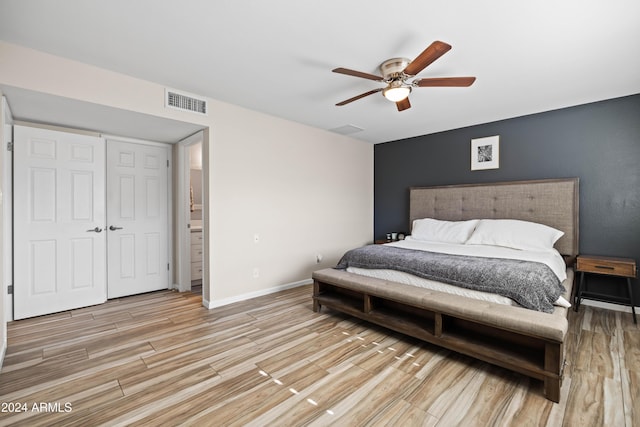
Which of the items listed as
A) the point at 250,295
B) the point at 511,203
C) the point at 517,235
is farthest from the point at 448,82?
the point at 250,295

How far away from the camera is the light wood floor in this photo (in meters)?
1.65

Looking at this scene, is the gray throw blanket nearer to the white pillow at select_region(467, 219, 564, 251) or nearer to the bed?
the bed

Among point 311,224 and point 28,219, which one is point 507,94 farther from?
Result: point 28,219

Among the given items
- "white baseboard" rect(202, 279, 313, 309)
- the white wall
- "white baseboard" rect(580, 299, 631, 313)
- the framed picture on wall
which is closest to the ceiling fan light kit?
the white wall

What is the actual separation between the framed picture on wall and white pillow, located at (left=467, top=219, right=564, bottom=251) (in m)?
0.95

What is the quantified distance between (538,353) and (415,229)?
8.35ft

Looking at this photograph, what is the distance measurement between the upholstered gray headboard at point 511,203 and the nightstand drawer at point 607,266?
371mm

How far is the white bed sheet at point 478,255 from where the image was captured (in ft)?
7.40

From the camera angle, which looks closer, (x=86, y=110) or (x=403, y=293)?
(x=403, y=293)

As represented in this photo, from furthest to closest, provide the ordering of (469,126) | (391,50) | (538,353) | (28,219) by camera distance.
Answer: (469,126)
(28,219)
(391,50)
(538,353)

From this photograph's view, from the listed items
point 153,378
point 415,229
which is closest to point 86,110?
point 153,378

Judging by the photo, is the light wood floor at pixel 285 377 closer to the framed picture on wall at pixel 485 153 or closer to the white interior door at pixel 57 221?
the white interior door at pixel 57 221

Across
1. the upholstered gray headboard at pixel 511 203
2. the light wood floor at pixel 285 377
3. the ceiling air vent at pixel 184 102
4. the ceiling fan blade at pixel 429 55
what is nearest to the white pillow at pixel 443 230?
the upholstered gray headboard at pixel 511 203

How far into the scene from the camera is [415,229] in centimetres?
439
